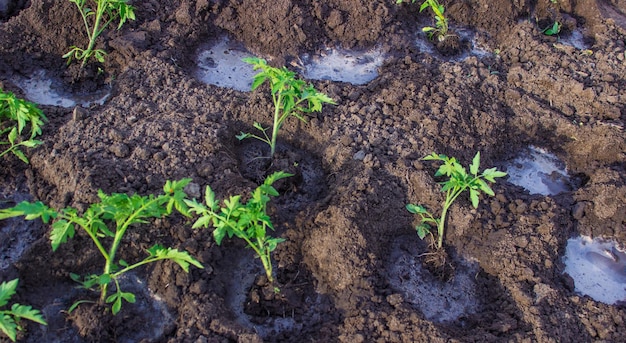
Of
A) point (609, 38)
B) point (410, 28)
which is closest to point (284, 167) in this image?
point (410, 28)

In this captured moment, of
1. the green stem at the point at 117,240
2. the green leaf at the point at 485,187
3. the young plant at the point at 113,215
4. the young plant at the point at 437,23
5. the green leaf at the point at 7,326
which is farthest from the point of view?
the young plant at the point at 437,23

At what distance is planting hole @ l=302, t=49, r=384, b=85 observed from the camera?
4.86m

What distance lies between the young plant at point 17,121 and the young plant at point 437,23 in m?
3.04

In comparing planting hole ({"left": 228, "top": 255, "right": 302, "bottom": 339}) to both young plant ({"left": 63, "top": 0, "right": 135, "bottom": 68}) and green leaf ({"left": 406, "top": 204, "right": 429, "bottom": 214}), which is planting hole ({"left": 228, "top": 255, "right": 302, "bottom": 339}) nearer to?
green leaf ({"left": 406, "top": 204, "right": 429, "bottom": 214})

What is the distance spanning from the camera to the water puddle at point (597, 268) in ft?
12.2

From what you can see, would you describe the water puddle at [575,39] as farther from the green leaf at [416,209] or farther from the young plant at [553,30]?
the green leaf at [416,209]

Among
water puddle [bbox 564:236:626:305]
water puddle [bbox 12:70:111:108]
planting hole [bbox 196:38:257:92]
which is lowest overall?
water puddle [bbox 564:236:626:305]

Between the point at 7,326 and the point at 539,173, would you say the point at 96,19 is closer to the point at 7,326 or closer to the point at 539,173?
the point at 7,326

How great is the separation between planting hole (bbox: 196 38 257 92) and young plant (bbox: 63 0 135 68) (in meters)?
0.65

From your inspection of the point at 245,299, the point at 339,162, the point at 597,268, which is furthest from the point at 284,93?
the point at 597,268

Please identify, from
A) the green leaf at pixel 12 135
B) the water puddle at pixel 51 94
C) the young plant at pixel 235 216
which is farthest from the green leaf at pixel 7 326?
the water puddle at pixel 51 94

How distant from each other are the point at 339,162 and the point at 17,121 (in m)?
2.14

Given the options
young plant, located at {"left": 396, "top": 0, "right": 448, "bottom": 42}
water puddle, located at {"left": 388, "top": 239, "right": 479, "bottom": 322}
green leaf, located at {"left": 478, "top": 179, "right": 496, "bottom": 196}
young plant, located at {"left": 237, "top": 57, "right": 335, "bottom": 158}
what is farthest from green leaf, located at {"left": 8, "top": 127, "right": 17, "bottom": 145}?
young plant, located at {"left": 396, "top": 0, "right": 448, "bottom": 42}

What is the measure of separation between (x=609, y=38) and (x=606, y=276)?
2.42 metres
